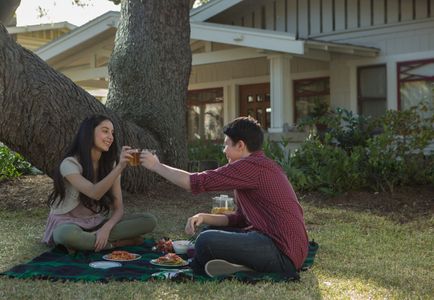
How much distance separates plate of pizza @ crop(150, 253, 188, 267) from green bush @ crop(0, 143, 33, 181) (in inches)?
231

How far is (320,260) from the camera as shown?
197 inches

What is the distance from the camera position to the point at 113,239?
16.5 ft

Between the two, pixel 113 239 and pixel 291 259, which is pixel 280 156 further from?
pixel 291 259

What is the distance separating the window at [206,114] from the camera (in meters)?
16.7

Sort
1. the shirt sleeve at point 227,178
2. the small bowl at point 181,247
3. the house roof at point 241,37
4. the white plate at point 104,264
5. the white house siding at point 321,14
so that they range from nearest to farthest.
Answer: the shirt sleeve at point 227,178 < the white plate at point 104,264 < the small bowl at point 181,247 < the house roof at point 241,37 < the white house siding at point 321,14

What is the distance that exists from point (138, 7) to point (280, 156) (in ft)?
11.1

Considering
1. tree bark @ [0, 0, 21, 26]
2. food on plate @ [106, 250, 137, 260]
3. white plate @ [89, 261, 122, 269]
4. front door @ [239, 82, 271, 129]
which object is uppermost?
tree bark @ [0, 0, 21, 26]

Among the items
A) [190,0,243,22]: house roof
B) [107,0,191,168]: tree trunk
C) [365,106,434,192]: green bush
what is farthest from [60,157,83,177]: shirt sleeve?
[190,0,243,22]: house roof

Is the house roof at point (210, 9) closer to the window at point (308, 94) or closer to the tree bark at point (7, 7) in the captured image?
the window at point (308, 94)

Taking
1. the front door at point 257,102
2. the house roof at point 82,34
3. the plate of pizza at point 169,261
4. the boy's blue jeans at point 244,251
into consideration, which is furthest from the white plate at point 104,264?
the front door at point 257,102

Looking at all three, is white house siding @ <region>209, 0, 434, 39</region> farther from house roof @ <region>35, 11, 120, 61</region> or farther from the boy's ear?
the boy's ear

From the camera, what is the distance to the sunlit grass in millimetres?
3727

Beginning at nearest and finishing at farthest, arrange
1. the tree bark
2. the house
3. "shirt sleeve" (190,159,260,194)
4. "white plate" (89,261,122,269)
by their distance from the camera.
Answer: "shirt sleeve" (190,159,260,194)
"white plate" (89,261,122,269)
the tree bark
the house

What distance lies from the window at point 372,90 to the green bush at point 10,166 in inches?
295
